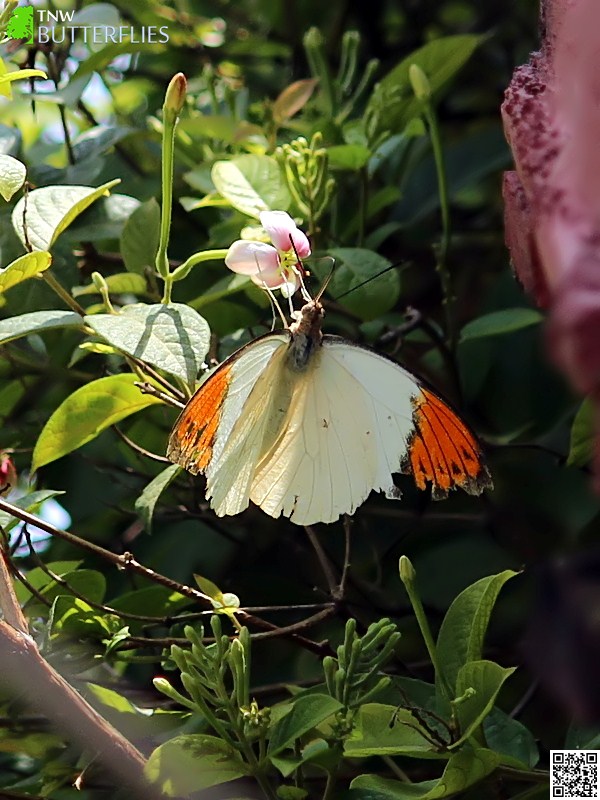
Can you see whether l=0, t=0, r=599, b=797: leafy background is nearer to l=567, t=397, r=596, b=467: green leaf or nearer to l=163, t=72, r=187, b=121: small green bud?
l=567, t=397, r=596, b=467: green leaf

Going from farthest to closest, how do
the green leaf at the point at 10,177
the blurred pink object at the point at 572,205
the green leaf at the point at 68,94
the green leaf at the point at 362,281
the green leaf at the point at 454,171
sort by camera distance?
the green leaf at the point at 454,171, the green leaf at the point at 68,94, the green leaf at the point at 362,281, the green leaf at the point at 10,177, the blurred pink object at the point at 572,205

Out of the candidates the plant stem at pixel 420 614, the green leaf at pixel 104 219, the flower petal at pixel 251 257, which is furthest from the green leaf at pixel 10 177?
the plant stem at pixel 420 614

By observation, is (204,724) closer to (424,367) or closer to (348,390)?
(348,390)

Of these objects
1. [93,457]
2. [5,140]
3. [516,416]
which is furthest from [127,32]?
[516,416]

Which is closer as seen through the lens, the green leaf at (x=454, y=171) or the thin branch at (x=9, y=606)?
the thin branch at (x=9, y=606)

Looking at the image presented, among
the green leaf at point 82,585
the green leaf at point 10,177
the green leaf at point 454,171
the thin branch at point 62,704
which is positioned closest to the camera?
the thin branch at point 62,704

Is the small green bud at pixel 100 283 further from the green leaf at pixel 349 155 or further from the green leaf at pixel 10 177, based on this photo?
the green leaf at pixel 349 155
